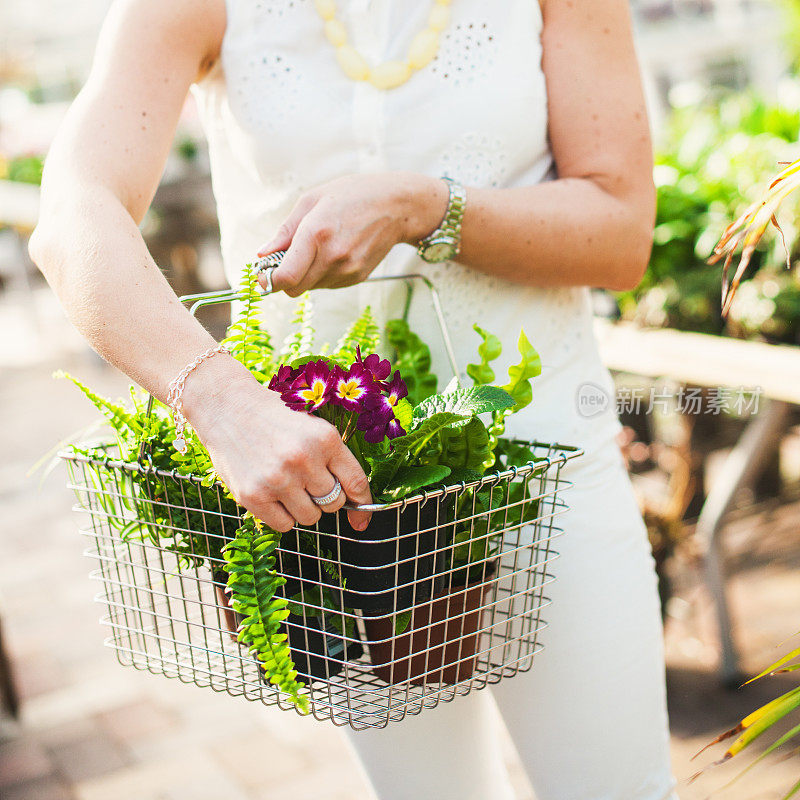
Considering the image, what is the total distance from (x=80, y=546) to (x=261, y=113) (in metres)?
3.39

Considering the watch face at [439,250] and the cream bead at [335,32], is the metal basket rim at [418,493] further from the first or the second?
the cream bead at [335,32]

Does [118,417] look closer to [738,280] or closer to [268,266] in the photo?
[268,266]

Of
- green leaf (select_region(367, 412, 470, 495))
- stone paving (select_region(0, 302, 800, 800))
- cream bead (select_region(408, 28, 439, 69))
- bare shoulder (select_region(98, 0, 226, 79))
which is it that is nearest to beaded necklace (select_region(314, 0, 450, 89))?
cream bead (select_region(408, 28, 439, 69))

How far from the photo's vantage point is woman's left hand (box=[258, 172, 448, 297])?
100cm

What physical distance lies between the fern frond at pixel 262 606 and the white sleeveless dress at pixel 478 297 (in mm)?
440

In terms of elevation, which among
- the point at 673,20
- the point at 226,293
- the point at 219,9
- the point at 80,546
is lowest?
the point at 80,546

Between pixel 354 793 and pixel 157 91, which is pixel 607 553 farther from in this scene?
pixel 354 793

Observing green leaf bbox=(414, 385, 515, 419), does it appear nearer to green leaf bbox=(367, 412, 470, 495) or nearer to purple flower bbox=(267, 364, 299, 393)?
green leaf bbox=(367, 412, 470, 495)

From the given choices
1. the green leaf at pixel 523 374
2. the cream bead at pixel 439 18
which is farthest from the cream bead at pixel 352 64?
the green leaf at pixel 523 374

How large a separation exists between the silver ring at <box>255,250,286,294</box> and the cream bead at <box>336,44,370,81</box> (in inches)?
13.5

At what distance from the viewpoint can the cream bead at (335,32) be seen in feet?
3.96

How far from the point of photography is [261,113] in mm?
1202

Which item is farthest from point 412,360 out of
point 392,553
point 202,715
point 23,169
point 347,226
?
point 23,169

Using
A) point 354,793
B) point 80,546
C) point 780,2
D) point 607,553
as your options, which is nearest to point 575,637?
point 607,553
